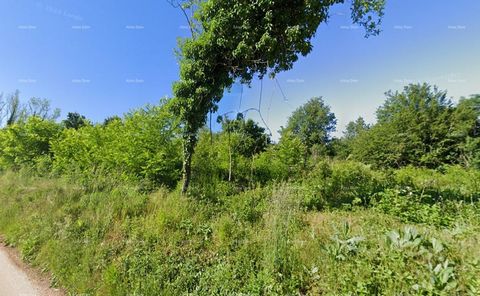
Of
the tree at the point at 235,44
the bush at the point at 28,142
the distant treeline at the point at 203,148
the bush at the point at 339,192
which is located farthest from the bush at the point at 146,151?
the bush at the point at 28,142

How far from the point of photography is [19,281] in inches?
171

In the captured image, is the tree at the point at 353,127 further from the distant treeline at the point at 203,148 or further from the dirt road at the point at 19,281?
the dirt road at the point at 19,281

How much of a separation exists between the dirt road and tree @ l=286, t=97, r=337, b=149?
47577mm

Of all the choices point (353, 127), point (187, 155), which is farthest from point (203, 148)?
point (353, 127)

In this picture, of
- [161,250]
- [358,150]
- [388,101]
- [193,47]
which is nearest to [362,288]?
[161,250]

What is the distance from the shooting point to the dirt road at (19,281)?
157 inches

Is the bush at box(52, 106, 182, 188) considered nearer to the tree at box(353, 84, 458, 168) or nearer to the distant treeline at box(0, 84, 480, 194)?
the distant treeline at box(0, 84, 480, 194)

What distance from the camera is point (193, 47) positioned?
729cm

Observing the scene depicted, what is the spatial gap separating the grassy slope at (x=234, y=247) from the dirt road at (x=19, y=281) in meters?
0.21

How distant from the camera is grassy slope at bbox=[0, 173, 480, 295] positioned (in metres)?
2.57

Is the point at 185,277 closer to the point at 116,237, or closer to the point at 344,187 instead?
the point at 116,237

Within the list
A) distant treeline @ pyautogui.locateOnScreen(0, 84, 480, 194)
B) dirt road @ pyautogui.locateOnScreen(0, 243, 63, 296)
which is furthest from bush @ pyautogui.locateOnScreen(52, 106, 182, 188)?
dirt road @ pyautogui.locateOnScreen(0, 243, 63, 296)

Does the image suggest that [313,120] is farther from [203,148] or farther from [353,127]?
[203,148]

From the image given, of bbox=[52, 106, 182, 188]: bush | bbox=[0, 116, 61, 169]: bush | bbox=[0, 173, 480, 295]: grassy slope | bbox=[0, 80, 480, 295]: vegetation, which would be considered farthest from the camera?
bbox=[0, 116, 61, 169]: bush
